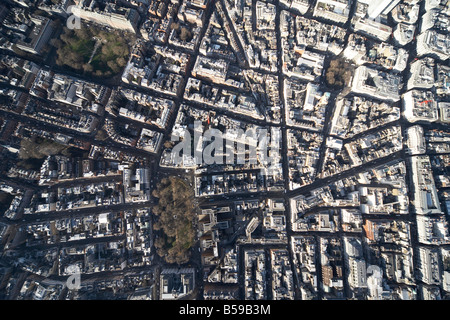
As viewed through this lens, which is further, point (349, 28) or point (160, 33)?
point (349, 28)

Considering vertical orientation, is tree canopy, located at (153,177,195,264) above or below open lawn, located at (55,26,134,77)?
below

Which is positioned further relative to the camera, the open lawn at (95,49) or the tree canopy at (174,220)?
the open lawn at (95,49)

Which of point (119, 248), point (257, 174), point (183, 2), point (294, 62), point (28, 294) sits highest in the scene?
point (183, 2)

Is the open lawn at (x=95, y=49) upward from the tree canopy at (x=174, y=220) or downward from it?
upward

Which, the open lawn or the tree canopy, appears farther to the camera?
the open lawn

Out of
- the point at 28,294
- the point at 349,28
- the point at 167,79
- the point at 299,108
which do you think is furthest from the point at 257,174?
the point at 28,294

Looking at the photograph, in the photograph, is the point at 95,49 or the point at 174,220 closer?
the point at 174,220

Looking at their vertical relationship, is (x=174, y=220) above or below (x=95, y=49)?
below
